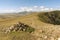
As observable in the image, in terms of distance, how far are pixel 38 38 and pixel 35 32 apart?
263cm

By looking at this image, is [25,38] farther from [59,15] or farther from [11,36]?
[59,15]

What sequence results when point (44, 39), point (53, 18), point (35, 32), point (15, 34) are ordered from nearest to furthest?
point (44, 39), point (15, 34), point (35, 32), point (53, 18)

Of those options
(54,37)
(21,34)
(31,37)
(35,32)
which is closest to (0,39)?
(21,34)

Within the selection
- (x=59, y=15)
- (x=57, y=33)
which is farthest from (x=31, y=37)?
(x=59, y=15)

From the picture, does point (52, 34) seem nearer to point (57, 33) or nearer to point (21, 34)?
point (57, 33)

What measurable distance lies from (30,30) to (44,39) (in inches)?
155

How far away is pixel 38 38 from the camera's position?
18.4 m

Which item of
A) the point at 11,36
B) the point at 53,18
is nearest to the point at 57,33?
the point at 11,36

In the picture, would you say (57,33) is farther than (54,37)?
Yes

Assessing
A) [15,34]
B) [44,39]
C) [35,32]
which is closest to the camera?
[44,39]

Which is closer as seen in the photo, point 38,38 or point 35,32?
point 38,38

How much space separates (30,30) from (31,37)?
2.92 meters

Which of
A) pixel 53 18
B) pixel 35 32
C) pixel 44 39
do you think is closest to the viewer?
pixel 44 39

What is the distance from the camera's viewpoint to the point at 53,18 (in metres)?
35.5
